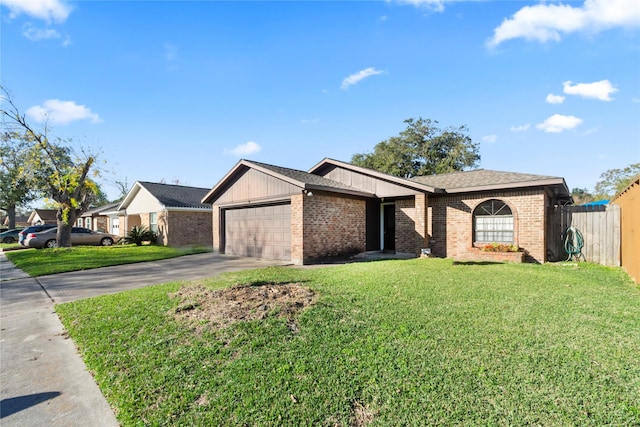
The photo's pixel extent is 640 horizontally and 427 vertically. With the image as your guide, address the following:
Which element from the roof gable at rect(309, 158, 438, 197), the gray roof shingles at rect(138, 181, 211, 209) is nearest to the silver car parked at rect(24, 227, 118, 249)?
the gray roof shingles at rect(138, 181, 211, 209)

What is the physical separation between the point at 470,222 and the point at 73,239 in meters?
24.2

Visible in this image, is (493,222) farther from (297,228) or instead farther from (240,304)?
(240,304)

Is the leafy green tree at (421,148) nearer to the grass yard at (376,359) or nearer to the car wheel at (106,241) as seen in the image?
the car wheel at (106,241)

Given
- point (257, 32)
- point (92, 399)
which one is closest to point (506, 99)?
point (257, 32)

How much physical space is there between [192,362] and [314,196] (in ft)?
27.2

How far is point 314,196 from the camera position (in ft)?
37.7

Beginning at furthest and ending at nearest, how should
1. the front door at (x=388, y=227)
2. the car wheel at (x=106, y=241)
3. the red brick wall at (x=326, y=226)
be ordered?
the car wheel at (x=106, y=241) → the front door at (x=388, y=227) → the red brick wall at (x=326, y=226)

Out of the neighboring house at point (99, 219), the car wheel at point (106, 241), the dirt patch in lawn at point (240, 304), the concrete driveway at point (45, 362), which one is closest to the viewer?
the concrete driveway at point (45, 362)

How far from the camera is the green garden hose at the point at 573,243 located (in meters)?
11.2

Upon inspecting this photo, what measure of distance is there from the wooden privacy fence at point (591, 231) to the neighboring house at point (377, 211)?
608 millimetres

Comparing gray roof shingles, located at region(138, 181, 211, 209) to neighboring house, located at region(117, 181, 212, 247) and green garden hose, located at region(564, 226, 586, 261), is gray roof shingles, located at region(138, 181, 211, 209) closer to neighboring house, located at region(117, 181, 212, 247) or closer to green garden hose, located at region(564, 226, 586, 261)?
neighboring house, located at region(117, 181, 212, 247)

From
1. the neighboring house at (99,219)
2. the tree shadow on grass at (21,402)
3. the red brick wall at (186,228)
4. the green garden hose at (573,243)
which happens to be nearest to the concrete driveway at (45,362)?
the tree shadow on grass at (21,402)

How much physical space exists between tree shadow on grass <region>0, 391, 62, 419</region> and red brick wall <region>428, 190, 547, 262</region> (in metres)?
11.5

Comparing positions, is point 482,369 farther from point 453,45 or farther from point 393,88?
point 393,88
